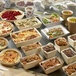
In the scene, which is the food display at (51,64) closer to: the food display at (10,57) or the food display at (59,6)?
the food display at (10,57)

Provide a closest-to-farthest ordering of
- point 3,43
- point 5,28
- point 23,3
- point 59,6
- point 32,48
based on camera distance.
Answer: point 32,48 → point 3,43 → point 5,28 → point 59,6 → point 23,3

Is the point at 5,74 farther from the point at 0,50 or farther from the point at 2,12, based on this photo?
the point at 2,12

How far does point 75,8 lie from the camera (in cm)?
323

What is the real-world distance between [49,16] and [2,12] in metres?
0.82

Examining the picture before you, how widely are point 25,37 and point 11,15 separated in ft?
2.32

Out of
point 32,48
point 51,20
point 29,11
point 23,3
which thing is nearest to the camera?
point 32,48

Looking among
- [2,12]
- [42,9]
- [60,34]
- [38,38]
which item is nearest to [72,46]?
[60,34]

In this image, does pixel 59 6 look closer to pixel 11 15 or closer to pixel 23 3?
pixel 23 3

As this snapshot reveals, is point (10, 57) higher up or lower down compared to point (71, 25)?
lower down

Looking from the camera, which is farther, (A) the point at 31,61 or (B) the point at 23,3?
(B) the point at 23,3

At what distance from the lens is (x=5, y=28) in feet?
9.20

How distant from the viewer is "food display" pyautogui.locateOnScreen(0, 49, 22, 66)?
219 centimetres

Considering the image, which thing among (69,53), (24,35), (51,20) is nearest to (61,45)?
(69,53)

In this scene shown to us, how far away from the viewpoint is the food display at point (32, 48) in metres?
2.30
